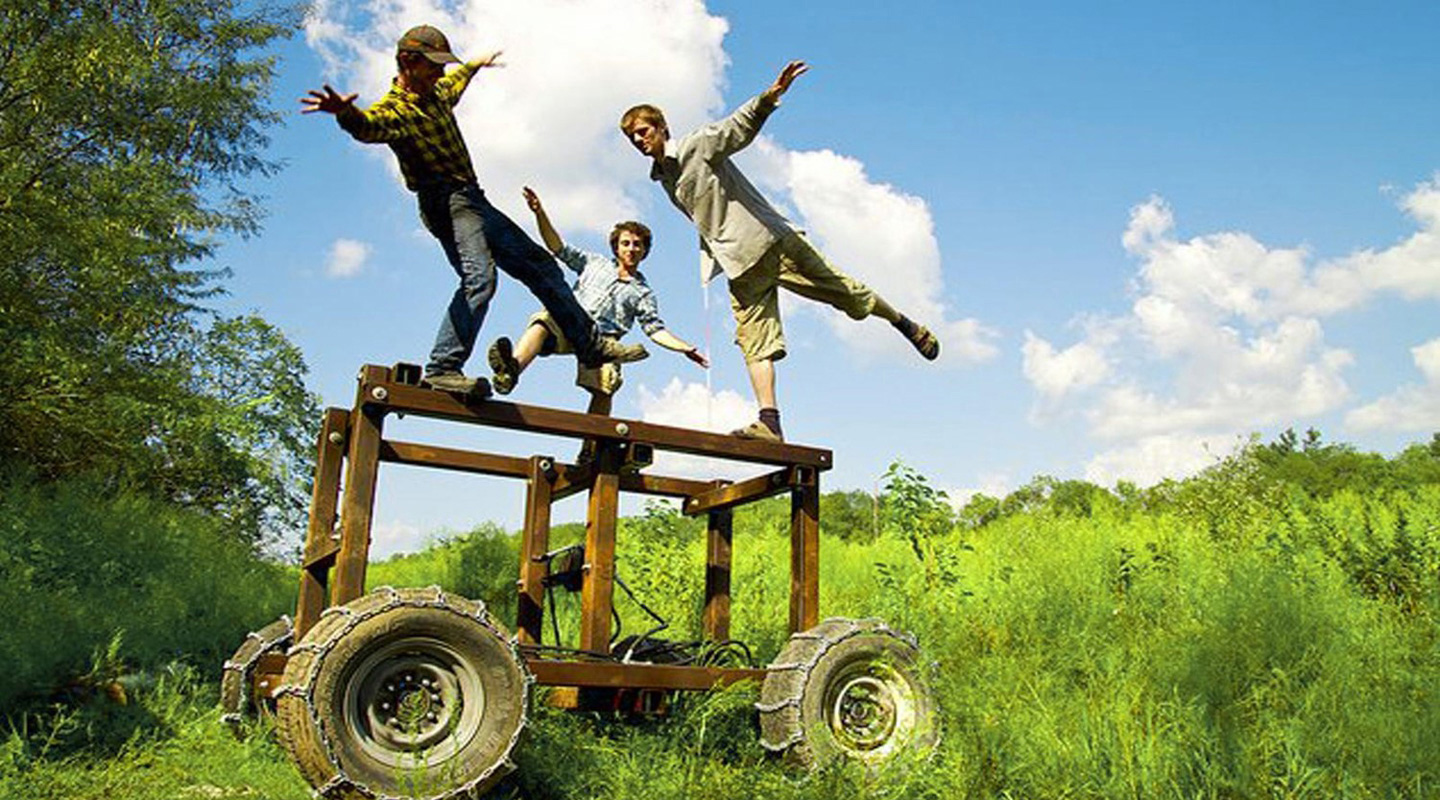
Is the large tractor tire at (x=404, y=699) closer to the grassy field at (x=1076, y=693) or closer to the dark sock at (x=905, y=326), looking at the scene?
the grassy field at (x=1076, y=693)

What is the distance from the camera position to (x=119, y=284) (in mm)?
11461

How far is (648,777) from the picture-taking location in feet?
15.7

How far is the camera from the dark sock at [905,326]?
650 centimetres

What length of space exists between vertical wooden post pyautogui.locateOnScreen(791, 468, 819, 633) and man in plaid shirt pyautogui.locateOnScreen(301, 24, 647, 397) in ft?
5.24

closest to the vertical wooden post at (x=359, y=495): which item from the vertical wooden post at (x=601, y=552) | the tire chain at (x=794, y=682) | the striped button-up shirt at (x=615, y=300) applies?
the vertical wooden post at (x=601, y=552)

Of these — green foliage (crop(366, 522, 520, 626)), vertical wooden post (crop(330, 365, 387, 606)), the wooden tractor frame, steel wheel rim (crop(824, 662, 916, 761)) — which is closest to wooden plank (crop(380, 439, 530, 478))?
the wooden tractor frame

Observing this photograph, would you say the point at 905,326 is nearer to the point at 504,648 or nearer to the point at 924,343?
the point at 924,343

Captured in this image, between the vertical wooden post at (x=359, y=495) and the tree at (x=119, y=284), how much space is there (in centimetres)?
772

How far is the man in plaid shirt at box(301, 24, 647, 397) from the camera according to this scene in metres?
4.91

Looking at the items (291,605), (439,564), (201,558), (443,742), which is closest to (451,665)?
(443,742)

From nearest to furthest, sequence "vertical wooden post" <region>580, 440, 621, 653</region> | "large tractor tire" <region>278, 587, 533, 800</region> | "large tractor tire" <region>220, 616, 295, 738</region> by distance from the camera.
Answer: "large tractor tire" <region>278, 587, 533, 800</region> < "vertical wooden post" <region>580, 440, 621, 653</region> < "large tractor tire" <region>220, 616, 295, 738</region>

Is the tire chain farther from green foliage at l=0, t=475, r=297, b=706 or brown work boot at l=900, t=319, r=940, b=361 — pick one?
green foliage at l=0, t=475, r=297, b=706

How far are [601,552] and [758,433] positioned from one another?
1.13 meters

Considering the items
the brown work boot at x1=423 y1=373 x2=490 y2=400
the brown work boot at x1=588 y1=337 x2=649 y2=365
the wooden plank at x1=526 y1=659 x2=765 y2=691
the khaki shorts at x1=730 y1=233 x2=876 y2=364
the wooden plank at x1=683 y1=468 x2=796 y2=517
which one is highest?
the khaki shorts at x1=730 y1=233 x2=876 y2=364
